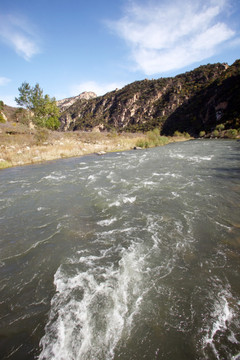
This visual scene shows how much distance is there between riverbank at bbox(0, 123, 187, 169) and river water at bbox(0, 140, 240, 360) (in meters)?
13.6

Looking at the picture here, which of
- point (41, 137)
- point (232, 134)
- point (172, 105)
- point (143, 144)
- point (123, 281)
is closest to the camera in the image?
point (123, 281)

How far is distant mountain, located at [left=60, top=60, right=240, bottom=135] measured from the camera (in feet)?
200

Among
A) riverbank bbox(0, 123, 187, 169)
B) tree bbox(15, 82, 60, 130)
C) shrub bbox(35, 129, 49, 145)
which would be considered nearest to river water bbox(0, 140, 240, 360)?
riverbank bbox(0, 123, 187, 169)

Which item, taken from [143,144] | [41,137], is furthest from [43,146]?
[143,144]

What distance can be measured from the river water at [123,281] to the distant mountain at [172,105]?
5119cm

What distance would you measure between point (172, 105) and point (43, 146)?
87.1m

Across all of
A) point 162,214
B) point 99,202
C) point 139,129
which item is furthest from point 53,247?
point 139,129

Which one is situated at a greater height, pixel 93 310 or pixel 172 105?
pixel 172 105

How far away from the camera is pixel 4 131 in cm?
2575

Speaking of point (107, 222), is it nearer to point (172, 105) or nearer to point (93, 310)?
point (93, 310)

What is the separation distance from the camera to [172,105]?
9106 cm

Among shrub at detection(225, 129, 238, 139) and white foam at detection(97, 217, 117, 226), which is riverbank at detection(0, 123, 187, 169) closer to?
white foam at detection(97, 217, 117, 226)

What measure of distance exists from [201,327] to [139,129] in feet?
302

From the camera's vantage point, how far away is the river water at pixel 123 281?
6.56ft
